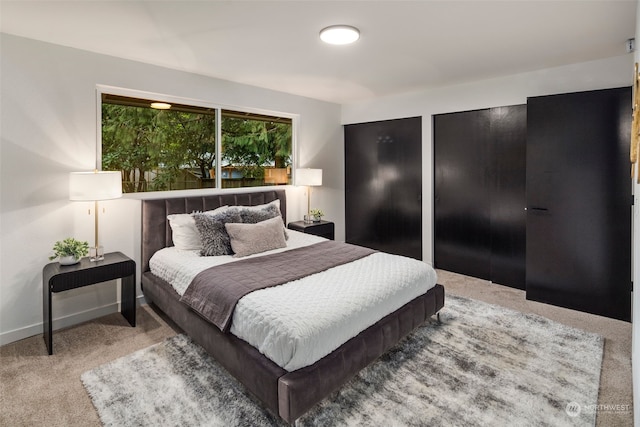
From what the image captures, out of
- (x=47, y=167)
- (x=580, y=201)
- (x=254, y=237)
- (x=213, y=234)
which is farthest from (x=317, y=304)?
(x=580, y=201)

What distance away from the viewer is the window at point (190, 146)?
11.4ft

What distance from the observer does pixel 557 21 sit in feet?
8.39

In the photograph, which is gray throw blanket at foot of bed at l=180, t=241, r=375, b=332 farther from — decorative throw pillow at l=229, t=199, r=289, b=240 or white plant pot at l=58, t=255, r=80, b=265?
white plant pot at l=58, t=255, r=80, b=265

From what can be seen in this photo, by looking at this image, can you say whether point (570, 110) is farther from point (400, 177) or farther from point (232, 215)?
point (232, 215)

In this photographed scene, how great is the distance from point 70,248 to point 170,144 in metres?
1.46

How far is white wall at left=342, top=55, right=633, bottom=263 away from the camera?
3.39 metres

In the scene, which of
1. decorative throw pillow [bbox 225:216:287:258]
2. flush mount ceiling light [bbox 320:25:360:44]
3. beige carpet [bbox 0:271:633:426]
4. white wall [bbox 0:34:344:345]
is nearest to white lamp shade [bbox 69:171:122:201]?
white wall [bbox 0:34:344:345]

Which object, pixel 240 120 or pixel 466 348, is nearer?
pixel 466 348

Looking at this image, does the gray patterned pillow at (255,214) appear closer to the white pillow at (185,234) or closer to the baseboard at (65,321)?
the white pillow at (185,234)

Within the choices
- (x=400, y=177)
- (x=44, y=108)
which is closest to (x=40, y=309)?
(x=44, y=108)

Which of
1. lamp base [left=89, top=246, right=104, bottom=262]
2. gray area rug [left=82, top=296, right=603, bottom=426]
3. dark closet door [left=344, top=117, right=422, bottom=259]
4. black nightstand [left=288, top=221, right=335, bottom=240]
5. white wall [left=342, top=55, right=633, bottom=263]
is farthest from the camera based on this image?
dark closet door [left=344, top=117, right=422, bottom=259]

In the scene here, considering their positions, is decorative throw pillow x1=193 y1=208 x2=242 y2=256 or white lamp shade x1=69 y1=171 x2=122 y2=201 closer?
white lamp shade x1=69 y1=171 x2=122 y2=201

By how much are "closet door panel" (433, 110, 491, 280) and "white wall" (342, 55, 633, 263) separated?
0.35 feet

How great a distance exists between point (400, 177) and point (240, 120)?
235 centimetres
